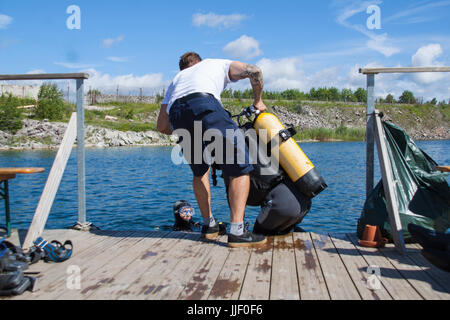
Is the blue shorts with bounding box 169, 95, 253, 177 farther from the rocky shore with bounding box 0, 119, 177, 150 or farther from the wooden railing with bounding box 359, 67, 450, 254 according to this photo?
the rocky shore with bounding box 0, 119, 177, 150

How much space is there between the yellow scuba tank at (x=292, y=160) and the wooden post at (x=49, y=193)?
1859mm

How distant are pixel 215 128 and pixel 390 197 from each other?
1.54 meters

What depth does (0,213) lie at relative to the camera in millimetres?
9000

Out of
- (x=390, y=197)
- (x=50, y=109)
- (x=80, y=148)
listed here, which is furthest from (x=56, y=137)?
(x=390, y=197)

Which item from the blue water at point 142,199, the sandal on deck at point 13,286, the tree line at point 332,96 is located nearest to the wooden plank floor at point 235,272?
the sandal on deck at point 13,286

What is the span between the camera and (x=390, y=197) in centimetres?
318

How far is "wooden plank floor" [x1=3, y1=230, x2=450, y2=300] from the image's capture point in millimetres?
2326

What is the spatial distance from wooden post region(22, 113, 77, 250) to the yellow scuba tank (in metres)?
1.86

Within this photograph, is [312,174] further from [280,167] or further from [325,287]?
[325,287]

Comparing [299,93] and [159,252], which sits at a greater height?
[299,93]

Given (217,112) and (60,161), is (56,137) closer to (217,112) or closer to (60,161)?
(60,161)

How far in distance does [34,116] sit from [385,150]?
3446 centimetres

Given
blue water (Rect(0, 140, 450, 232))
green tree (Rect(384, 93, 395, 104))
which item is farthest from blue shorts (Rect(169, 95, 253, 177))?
green tree (Rect(384, 93, 395, 104))
